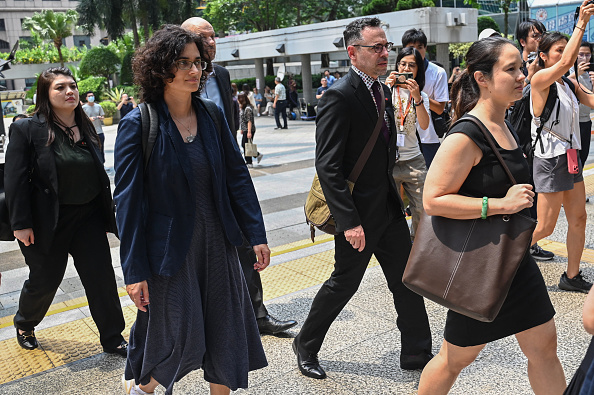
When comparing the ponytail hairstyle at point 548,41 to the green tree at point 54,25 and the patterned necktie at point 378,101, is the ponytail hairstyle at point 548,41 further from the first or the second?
the green tree at point 54,25

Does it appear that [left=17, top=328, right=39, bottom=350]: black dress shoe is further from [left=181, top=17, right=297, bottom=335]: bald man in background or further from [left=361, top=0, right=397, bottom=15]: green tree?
[left=361, top=0, right=397, bottom=15]: green tree

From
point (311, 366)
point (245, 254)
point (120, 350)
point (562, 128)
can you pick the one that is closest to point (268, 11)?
point (562, 128)

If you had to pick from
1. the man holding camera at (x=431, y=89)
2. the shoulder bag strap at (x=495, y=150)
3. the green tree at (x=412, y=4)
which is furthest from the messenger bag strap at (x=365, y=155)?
the green tree at (x=412, y=4)

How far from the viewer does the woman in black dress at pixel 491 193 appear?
2.58m

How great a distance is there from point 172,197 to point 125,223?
0.23 m

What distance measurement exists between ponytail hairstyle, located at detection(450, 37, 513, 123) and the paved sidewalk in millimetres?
1553

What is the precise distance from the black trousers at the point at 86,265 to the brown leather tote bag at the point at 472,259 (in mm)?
2322

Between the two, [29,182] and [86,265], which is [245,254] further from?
[29,182]

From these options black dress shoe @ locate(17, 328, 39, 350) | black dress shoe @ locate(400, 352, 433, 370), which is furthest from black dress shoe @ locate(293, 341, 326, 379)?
black dress shoe @ locate(17, 328, 39, 350)

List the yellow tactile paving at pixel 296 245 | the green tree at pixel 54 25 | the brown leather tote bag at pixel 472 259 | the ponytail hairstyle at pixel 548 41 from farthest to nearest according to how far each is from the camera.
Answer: the green tree at pixel 54 25 → the yellow tactile paving at pixel 296 245 → the ponytail hairstyle at pixel 548 41 → the brown leather tote bag at pixel 472 259

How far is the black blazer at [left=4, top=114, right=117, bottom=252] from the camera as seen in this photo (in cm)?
407

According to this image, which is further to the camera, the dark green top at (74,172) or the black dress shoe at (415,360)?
the dark green top at (74,172)

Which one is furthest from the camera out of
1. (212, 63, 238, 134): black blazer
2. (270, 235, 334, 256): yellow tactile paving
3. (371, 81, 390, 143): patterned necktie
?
(270, 235, 334, 256): yellow tactile paving

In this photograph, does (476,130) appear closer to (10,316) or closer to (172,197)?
(172,197)
